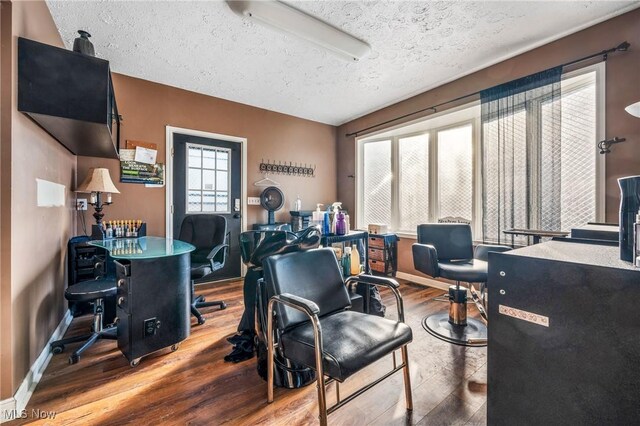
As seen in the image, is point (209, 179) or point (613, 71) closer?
point (613, 71)

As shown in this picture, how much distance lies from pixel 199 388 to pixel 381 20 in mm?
3005

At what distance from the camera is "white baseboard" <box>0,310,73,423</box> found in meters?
1.44

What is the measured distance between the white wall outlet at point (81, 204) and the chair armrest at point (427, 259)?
140 inches

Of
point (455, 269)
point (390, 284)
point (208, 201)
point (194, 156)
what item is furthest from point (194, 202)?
point (455, 269)

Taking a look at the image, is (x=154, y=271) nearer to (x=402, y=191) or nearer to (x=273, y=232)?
(x=273, y=232)

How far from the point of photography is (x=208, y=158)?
396 centimetres

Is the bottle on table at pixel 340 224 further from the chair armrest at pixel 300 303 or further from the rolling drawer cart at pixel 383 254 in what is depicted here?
the rolling drawer cart at pixel 383 254

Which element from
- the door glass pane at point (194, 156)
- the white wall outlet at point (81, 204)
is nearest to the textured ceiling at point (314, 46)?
the door glass pane at point (194, 156)

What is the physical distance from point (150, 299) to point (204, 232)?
4.08ft

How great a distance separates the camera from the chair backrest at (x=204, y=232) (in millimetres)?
3041

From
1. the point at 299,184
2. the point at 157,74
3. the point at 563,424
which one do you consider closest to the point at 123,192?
the point at 157,74

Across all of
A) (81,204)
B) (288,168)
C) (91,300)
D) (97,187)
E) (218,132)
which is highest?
(218,132)

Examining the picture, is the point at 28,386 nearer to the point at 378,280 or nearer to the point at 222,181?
the point at 378,280

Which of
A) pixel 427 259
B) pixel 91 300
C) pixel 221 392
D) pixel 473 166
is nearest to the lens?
pixel 221 392
